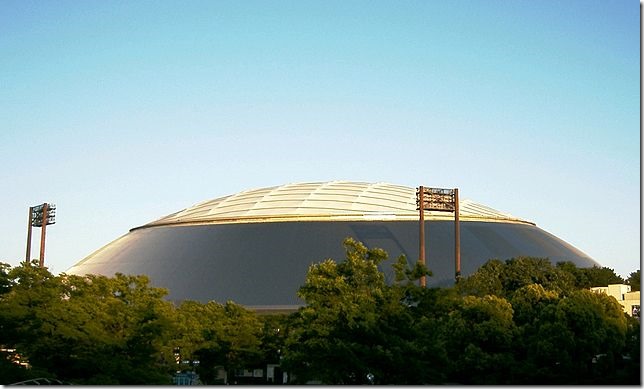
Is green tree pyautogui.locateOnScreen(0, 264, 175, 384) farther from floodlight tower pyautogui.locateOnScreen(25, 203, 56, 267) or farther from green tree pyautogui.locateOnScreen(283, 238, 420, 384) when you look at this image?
floodlight tower pyautogui.locateOnScreen(25, 203, 56, 267)

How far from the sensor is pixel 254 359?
155ft

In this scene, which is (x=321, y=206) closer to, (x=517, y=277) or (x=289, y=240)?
(x=289, y=240)

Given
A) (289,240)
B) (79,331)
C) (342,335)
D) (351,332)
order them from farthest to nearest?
(289,240) < (79,331) < (342,335) < (351,332)

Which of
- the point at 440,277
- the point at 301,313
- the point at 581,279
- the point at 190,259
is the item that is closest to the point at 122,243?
the point at 190,259

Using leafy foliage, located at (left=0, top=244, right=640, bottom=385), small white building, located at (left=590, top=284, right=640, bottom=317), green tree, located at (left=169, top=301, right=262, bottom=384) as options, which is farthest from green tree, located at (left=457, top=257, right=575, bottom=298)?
green tree, located at (left=169, top=301, right=262, bottom=384)

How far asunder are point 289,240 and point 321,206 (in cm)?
704

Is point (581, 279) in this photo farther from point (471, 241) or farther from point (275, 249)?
point (275, 249)

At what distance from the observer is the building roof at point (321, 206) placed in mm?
81625

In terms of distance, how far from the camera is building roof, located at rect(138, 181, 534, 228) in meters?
81.6

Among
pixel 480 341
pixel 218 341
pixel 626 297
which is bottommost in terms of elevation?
pixel 218 341

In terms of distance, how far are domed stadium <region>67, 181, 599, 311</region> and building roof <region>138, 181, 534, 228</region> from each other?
91mm

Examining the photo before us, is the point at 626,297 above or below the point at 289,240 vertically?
below

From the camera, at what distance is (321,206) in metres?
82.8

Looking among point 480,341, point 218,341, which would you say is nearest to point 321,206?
point 218,341
